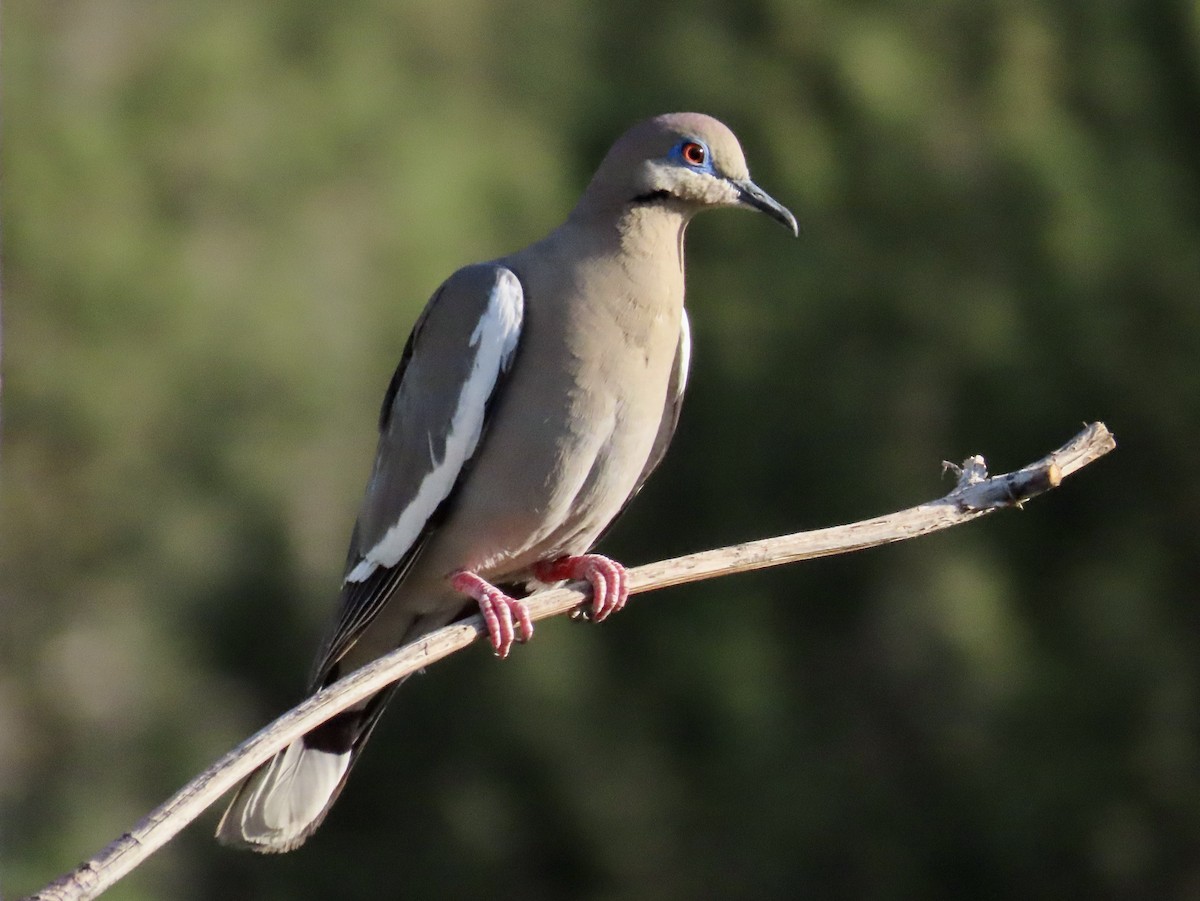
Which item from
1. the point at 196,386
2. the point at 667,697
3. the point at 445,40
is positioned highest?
the point at 445,40

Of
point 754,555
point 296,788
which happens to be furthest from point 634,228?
point 296,788

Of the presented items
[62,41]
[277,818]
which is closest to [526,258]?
[277,818]

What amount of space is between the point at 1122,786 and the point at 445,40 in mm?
4600

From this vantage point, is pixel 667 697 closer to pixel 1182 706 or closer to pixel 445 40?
pixel 1182 706

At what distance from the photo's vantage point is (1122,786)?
20.8ft

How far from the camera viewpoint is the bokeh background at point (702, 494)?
6.45 metres

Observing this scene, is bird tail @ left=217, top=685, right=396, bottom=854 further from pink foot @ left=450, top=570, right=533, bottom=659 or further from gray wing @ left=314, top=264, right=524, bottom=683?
pink foot @ left=450, top=570, right=533, bottom=659

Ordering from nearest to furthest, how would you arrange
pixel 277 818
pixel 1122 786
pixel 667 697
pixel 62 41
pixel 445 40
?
pixel 277 818 < pixel 1122 786 < pixel 667 697 < pixel 62 41 < pixel 445 40

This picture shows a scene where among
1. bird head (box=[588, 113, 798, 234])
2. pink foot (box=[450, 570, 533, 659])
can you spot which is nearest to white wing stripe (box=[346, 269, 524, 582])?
pink foot (box=[450, 570, 533, 659])

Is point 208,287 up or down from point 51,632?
up

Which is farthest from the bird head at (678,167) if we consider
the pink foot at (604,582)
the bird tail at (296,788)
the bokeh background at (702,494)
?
the bokeh background at (702,494)

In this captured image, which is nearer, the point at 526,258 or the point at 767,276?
the point at 526,258

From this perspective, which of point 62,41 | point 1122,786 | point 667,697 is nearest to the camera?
point 1122,786

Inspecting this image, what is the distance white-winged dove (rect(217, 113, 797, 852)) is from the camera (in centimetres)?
293
